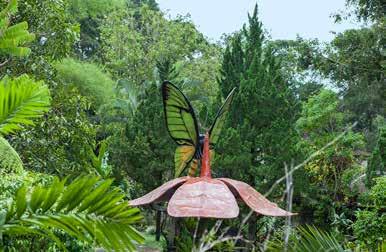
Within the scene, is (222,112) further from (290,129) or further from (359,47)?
(359,47)

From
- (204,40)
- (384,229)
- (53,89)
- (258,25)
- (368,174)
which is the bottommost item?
(384,229)

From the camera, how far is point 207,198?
19.2 ft

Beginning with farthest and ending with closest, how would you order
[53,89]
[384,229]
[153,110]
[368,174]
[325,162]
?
[325,162] → [153,110] → [368,174] → [53,89] → [384,229]

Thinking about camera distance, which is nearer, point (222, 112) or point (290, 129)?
point (222, 112)

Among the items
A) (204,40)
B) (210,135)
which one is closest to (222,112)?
(210,135)

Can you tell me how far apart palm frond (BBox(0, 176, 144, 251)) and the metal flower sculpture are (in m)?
3.30

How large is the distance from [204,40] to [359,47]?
29.0 feet

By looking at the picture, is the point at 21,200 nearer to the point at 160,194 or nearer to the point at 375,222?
the point at 160,194

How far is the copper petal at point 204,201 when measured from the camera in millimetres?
5656

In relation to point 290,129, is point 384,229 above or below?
below

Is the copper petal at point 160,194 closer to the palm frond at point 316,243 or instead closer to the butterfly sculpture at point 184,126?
the butterfly sculpture at point 184,126

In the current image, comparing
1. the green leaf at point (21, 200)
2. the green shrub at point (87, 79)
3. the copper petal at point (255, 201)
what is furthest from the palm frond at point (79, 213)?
the green shrub at point (87, 79)

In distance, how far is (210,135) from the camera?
6.88m

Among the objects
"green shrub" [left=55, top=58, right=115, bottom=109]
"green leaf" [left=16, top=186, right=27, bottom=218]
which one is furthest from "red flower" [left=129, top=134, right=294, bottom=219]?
Result: "green shrub" [left=55, top=58, right=115, bottom=109]
